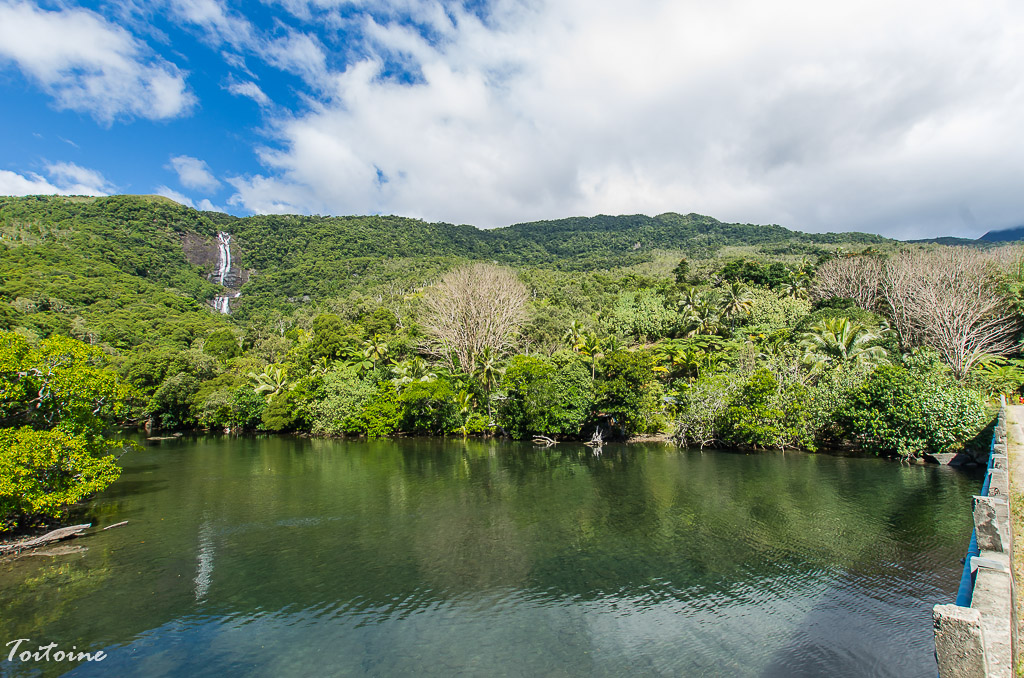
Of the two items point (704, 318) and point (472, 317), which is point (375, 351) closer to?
point (472, 317)

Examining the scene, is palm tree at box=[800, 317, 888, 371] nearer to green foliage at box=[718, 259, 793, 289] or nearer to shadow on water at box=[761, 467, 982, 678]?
shadow on water at box=[761, 467, 982, 678]

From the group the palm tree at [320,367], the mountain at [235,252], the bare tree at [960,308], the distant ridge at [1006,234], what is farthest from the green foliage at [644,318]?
the distant ridge at [1006,234]

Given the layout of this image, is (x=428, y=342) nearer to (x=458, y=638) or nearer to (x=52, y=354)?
(x=52, y=354)

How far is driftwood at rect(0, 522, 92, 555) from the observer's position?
15391mm

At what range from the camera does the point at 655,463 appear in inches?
1156

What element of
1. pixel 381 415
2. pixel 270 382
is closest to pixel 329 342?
pixel 270 382

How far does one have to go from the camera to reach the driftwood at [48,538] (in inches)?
606

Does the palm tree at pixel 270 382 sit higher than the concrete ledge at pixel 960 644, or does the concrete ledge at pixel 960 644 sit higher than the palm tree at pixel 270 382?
the palm tree at pixel 270 382

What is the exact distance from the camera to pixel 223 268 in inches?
4860

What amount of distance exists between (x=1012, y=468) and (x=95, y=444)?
92.4 feet

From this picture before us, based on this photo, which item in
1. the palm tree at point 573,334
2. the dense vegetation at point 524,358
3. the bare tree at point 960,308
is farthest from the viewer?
the palm tree at point 573,334

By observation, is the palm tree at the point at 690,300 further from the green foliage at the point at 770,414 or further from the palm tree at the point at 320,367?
the palm tree at the point at 320,367

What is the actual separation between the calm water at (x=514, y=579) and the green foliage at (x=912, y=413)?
2.65 m

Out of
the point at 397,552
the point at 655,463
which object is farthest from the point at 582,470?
the point at 397,552
